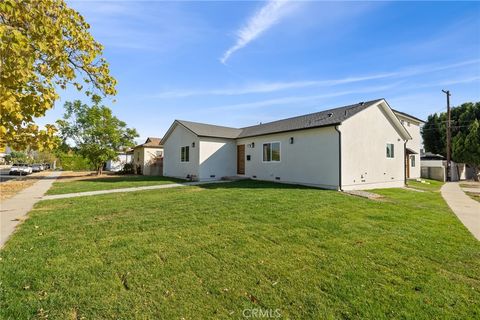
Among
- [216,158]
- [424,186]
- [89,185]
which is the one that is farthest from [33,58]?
[424,186]

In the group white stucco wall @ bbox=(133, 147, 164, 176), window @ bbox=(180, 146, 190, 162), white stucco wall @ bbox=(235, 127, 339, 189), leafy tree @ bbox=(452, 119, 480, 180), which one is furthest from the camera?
white stucco wall @ bbox=(133, 147, 164, 176)

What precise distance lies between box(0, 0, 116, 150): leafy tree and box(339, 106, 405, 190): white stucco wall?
1148cm

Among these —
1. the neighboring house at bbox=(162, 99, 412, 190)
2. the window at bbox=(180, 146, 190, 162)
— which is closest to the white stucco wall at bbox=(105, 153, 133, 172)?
the neighboring house at bbox=(162, 99, 412, 190)

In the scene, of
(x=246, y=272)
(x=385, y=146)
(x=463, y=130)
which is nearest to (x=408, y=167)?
(x=385, y=146)

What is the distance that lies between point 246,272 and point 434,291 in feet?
8.30

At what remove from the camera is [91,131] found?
70.6 ft

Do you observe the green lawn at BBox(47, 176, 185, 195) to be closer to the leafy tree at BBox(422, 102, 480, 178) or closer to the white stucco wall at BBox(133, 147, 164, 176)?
the white stucco wall at BBox(133, 147, 164, 176)

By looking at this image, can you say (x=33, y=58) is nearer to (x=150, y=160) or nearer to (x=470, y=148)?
(x=150, y=160)

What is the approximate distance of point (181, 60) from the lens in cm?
1173

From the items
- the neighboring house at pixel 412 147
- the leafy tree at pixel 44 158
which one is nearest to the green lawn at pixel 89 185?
the neighboring house at pixel 412 147

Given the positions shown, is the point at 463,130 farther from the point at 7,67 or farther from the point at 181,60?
the point at 7,67

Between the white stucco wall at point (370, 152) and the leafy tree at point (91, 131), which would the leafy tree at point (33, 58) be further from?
the leafy tree at point (91, 131)

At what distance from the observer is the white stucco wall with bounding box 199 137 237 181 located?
17078 mm

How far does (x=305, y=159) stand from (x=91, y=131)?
18.7 m
